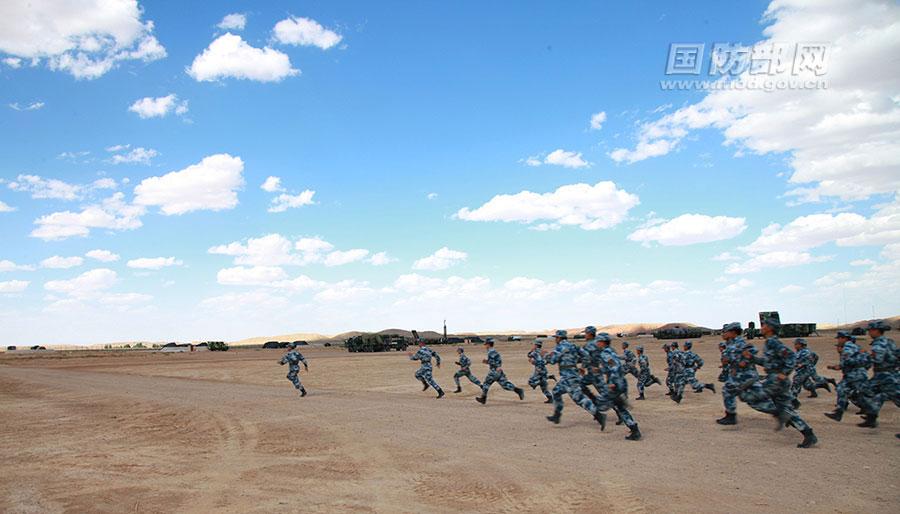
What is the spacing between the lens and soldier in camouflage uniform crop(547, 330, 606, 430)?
38.5 feet

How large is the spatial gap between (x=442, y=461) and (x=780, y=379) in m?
5.82

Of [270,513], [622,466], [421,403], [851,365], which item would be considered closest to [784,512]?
[622,466]

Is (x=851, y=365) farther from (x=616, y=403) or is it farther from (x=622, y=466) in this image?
(x=622, y=466)

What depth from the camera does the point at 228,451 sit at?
11133 mm

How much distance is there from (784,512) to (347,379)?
79.9 ft

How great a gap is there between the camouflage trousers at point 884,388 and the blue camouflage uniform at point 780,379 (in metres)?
2.39

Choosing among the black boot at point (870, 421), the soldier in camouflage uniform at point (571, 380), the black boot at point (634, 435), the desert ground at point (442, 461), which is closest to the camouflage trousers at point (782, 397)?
the desert ground at point (442, 461)

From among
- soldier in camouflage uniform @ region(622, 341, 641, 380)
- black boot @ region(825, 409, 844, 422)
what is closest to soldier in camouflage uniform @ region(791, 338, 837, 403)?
black boot @ region(825, 409, 844, 422)

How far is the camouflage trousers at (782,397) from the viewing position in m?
10.1

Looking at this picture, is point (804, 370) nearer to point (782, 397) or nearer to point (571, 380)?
point (782, 397)

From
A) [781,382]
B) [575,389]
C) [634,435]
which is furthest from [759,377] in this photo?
[575,389]

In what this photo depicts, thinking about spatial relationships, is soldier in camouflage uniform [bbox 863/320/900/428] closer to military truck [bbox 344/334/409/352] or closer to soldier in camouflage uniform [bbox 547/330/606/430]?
soldier in camouflage uniform [bbox 547/330/606/430]

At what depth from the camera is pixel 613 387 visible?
11.0 metres

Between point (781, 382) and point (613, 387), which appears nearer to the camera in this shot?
point (781, 382)
